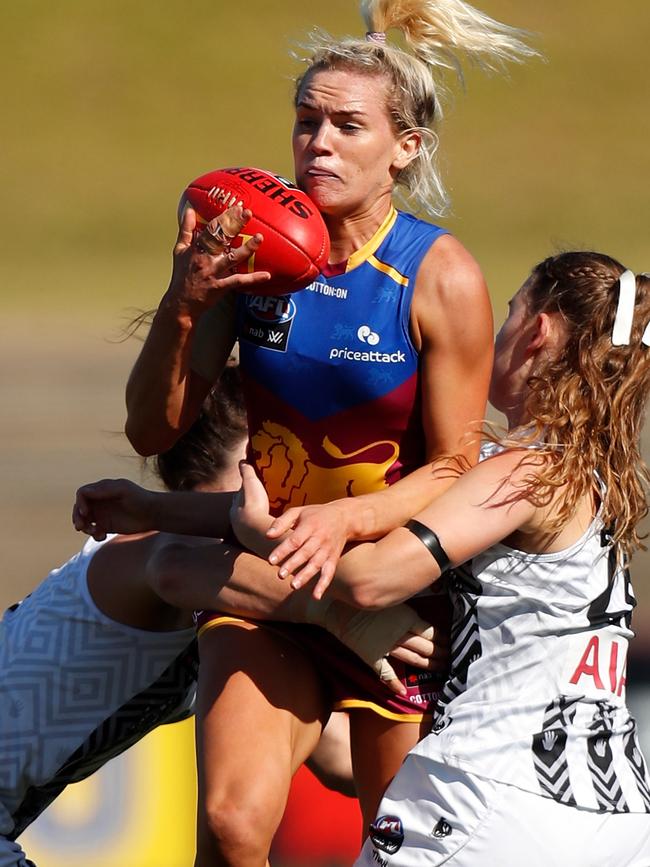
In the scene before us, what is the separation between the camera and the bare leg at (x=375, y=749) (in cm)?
366

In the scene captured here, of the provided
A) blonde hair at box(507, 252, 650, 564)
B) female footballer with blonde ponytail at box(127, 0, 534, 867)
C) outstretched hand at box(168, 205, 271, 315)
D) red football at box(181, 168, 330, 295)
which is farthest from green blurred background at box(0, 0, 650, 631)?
blonde hair at box(507, 252, 650, 564)

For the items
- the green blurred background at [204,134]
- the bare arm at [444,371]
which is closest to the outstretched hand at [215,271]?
the bare arm at [444,371]

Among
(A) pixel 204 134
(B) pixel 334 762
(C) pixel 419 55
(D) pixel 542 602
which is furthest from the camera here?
(A) pixel 204 134

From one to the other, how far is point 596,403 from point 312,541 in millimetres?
738

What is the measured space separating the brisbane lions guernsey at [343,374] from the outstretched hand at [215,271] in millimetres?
219

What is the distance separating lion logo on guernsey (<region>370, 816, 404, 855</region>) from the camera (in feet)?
11.1

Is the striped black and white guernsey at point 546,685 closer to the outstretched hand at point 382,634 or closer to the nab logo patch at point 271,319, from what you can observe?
the outstretched hand at point 382,634

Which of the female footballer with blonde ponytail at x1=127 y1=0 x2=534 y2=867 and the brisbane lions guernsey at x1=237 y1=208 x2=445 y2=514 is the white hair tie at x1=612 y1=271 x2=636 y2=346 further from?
the brisbane lions guernsey at x1=237 y1=208 x2=445 y2=514

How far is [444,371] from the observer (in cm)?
354

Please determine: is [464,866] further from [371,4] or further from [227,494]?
[371,4]

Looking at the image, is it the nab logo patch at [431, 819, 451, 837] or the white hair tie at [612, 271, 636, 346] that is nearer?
the nab logo patch at [431, 819, 451, 837]

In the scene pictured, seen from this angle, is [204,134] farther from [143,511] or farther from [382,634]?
[382,634]

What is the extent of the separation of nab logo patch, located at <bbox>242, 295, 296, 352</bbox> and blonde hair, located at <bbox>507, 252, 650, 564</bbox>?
60 cm

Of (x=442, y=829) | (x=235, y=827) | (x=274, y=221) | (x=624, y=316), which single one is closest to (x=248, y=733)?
(x=235, y=827)
